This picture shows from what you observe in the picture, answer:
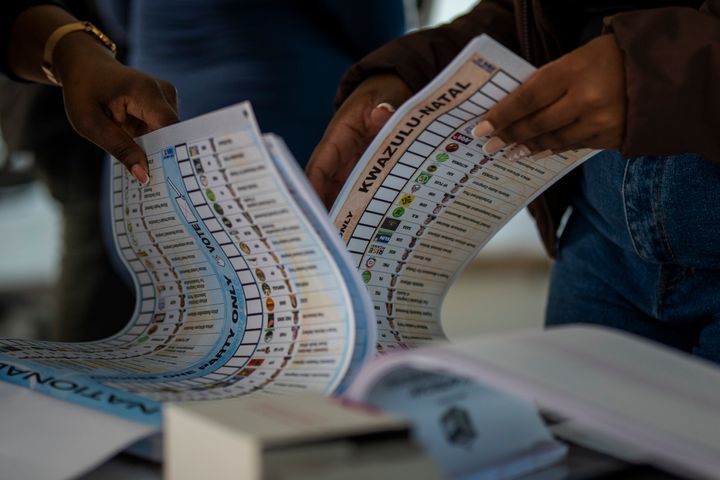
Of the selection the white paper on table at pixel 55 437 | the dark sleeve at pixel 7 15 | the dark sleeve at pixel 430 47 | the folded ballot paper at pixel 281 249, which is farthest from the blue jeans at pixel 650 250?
the dark sleeve at pixel 7 15

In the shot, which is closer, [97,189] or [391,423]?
[391,423]

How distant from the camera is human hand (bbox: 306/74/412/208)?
2.44 ft

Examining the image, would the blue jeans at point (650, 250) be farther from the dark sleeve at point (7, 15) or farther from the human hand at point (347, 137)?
the dark sleeve at point (7, 15)

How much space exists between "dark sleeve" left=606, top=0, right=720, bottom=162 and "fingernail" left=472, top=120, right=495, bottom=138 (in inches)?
3.7

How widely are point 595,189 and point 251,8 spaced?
21.3 inches

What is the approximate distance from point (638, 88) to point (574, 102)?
0.04 meters

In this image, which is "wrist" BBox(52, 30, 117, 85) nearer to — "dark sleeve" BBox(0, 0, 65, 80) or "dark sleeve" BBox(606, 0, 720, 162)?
"dark sleeve" BBox(0, 0, 65, 80)

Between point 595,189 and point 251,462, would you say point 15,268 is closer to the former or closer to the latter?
point 595,189

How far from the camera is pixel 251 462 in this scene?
1.05 feet

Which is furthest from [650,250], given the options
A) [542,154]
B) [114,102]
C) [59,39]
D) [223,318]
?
[59,39]

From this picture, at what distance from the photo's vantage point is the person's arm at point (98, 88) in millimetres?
716

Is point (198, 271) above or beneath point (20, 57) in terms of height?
beneath

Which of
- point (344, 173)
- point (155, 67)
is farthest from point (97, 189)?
point (344, 173)

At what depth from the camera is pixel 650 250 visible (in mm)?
762
